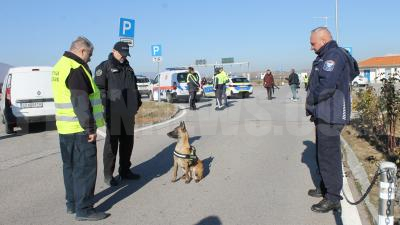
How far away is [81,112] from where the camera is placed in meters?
4.93

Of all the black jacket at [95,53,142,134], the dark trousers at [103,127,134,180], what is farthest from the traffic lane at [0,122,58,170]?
the black jacket at [95,53,142,134]

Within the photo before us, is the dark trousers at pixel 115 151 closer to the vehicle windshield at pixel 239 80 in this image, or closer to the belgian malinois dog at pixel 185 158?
the belgian malinois dog at pixel 185 158

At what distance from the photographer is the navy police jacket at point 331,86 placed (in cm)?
509

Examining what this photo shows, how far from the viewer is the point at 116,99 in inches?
257

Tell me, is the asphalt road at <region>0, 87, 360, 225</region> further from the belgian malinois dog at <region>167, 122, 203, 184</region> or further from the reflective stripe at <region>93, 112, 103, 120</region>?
the reflective stripe at <region>93, 112, 103, 120</region>

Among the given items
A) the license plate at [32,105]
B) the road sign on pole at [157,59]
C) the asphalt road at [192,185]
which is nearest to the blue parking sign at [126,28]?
the license plate at [32,105]

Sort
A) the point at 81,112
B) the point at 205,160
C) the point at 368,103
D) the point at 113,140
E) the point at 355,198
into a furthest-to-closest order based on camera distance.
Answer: the point at 368,103
the point at 205,160
the point at 113,140
the point at 355,198
the point at 81,112

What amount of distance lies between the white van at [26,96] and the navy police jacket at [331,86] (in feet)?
31.3

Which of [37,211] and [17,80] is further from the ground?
[17,80]

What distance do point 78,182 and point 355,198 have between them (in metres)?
3.61

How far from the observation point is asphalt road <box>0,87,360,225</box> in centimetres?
516

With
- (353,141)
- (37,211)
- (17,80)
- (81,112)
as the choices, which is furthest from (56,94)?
(17,80)

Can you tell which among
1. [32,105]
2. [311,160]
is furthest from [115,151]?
[32,105]

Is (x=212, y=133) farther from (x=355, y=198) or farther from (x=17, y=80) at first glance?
(x=355, y=198)
